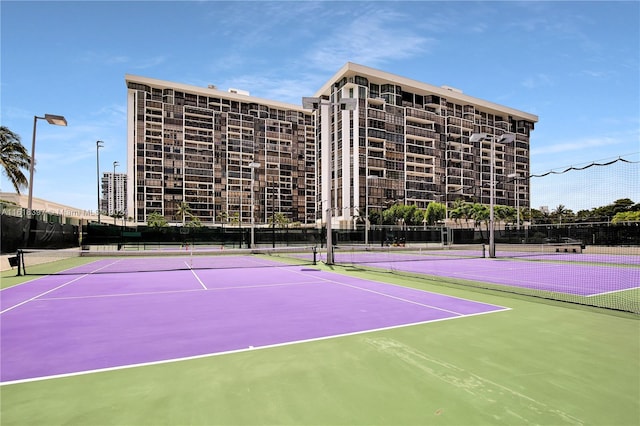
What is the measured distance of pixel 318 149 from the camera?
10419cm

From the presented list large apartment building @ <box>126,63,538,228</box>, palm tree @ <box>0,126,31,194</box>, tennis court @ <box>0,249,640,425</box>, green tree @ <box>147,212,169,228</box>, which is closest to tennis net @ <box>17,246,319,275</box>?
palm tree @ <box>0,126,31,194</box>

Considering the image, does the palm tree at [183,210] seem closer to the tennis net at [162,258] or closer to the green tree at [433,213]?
the green tree at [433,213]

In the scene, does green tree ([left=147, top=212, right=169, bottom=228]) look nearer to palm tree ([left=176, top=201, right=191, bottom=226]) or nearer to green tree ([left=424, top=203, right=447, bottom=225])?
palm tree ([left=176, top=201, right=191, bottom=226])

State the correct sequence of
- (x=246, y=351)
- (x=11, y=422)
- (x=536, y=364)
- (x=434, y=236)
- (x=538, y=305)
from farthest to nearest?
(x=434, y=236)
(x=538, y=305)
(x=246, y=351)
(x=536, y=364)
(x=11, y=422)

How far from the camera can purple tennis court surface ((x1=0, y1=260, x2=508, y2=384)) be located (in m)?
5.48

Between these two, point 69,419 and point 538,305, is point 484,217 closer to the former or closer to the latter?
point 538,305

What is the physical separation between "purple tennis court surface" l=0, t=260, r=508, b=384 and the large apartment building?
72360 millimetres

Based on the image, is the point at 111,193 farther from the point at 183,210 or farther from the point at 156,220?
the point at 156,220

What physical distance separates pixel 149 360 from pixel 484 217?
299 ft

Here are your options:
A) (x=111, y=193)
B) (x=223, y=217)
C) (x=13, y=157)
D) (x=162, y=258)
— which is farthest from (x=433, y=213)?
(x=111, y=193)

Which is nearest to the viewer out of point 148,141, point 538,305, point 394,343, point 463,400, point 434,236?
point 463,400

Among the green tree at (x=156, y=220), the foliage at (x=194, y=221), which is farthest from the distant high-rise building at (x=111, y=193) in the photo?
the green tree at (x=156, y=220)

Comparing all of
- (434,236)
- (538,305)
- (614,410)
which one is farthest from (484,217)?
(614,410)

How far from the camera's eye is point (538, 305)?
923 centimetres
